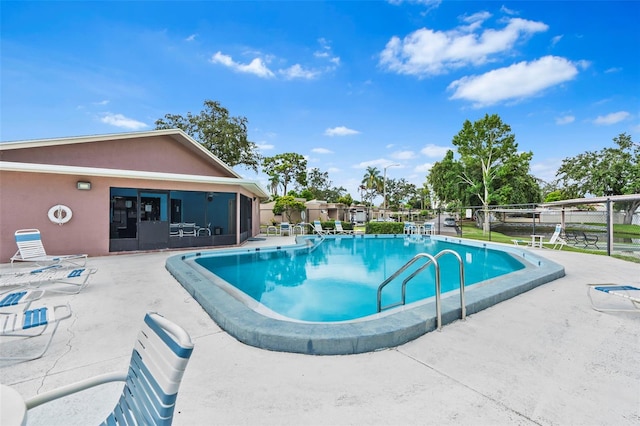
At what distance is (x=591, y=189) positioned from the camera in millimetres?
30781

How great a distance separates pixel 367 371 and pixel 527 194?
32279 mm

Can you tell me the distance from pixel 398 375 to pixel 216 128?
26432 millimetres

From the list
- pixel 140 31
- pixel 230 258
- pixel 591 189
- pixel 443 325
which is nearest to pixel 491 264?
pixel 443 325

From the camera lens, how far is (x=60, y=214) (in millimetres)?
9023

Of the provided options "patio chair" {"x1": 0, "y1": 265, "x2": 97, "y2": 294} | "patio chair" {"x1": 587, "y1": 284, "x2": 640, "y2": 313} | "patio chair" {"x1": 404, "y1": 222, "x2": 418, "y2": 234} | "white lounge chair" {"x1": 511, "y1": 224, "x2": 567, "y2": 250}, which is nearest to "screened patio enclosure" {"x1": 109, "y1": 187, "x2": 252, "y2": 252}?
"patio chair" {"x1": 0, "y1": 265, "x2": 97, "y2": 294}

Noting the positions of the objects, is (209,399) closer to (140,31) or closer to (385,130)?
(140,31)

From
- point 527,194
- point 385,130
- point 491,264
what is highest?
point 385,130

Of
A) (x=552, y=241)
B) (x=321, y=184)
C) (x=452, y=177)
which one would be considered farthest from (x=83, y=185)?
(x=321, y=184)

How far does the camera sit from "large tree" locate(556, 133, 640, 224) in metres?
27.3

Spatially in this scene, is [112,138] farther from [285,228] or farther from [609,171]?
[609,171]

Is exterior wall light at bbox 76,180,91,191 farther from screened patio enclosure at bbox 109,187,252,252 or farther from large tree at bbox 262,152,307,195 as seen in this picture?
large tree at bbox 262,152,307,195

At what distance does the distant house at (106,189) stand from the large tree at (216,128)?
10.6 m

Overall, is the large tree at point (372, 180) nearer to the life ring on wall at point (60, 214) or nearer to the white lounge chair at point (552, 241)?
the white lounge chair at point (552, 241)

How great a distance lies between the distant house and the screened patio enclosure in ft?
0.12
